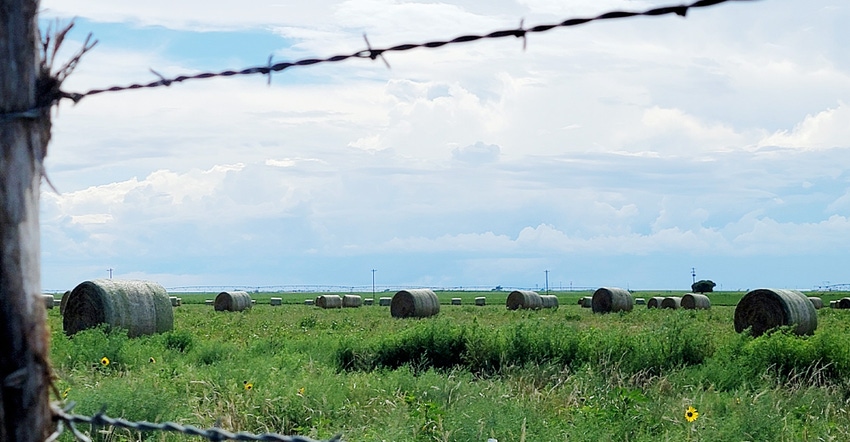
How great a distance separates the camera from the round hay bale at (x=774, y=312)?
20516 millimetres

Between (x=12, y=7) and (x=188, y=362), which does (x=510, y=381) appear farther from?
(x=12, y=7)

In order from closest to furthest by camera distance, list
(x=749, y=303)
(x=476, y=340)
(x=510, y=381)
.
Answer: (x=510, y=381) < (x=476, y=340) < (x=749, y=303)

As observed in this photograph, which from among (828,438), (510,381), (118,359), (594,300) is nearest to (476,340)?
(510,381)

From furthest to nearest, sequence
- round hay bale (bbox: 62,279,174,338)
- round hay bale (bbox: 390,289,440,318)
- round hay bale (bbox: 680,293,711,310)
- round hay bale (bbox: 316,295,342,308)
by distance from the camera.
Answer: round hay bale (bbox: 316,295,342,308)
round hay bale (bbox: 680,293,711,310)
round hay bale (bbox: 390,289,440,318)
round hay bale (bbox: 62,279,174,338)

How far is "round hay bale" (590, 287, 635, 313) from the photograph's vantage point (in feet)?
126

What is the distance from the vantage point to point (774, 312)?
2080 centimetres

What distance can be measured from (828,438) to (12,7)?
659 centimetres

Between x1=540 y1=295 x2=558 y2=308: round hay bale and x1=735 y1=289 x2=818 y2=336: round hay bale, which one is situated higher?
x1=735 y1=289 x2=818 y2=336: round hay bale

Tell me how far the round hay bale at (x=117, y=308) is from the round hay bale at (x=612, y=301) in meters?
24.5

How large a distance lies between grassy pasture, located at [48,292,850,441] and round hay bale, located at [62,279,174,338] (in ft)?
9.01

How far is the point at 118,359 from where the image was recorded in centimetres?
1126

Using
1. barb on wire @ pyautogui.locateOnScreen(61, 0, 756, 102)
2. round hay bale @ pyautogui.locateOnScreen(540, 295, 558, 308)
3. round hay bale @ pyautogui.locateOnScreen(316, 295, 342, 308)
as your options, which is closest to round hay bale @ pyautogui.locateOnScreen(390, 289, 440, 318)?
round hay bale @ pyautogui.locateOnScreen(540, 295, 558, 308)

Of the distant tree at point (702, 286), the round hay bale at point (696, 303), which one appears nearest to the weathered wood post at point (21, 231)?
the round hay bale at point (696, 303)

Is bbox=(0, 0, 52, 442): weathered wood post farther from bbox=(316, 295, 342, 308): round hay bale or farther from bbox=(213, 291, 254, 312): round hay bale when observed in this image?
bbox=(316, 295, 342, 308): round hay bale
